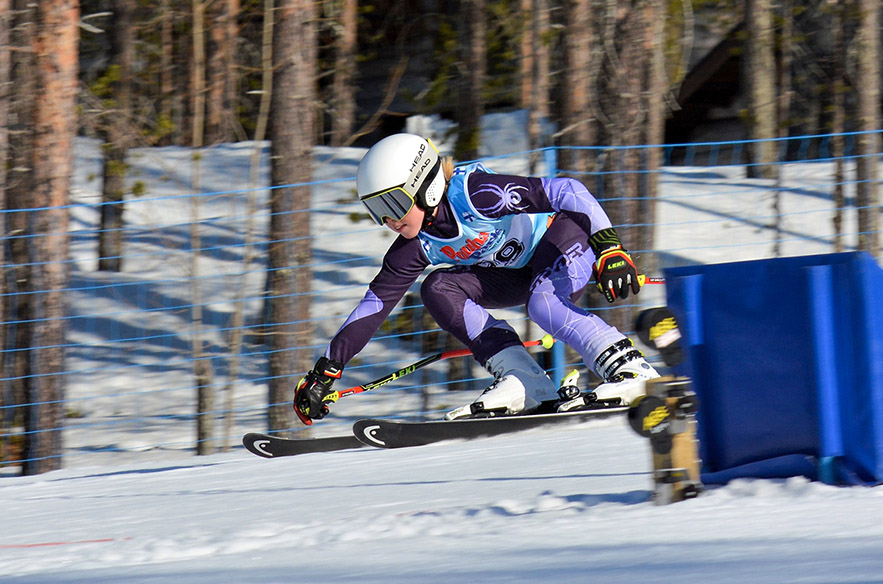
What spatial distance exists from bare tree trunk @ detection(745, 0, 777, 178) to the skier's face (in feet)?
25.4

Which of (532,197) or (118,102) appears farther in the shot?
(118,102)

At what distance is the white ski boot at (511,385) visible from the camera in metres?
4.91

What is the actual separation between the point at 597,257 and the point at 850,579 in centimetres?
246

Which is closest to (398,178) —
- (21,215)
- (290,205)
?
(290,205)

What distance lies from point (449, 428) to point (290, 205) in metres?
2.55

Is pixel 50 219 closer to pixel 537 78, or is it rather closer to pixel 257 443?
pixel 257 443

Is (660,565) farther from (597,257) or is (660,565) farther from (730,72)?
(730,72)

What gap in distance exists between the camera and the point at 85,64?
20359mm

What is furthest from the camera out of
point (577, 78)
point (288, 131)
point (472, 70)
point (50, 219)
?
point (472, 70)

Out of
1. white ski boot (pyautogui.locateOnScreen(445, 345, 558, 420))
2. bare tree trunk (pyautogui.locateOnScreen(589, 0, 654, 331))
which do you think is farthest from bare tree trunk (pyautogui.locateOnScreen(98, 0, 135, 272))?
white ski boot (pyautogui.locateOnScreen(445, 345, 558, 420))

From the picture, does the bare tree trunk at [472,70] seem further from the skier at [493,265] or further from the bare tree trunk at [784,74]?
the skier at [493,265]

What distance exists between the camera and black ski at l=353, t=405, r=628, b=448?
480 cm

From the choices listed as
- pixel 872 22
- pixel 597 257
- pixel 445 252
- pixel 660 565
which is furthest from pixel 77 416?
pixel 660 565

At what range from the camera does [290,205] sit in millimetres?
6922
